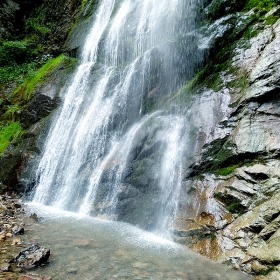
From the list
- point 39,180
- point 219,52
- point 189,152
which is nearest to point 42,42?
point 39,180

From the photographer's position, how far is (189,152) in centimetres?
857

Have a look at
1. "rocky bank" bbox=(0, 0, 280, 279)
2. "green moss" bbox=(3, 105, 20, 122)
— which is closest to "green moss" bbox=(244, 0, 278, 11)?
"rocky bank" bbox=(0, 0, 280, 279)

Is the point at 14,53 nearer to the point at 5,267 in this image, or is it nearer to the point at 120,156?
the point at 120,156

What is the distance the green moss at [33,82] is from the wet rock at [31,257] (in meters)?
12.2

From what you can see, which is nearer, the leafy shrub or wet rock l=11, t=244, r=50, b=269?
wet rock l=11, t=244, r=50, b=269

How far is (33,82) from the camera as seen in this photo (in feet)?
55.0

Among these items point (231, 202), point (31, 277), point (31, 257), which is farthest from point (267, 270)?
point (31, 257)

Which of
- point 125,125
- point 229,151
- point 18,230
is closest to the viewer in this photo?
point 18,230

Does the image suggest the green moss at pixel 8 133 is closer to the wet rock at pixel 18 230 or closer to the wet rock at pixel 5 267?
the wet rock at pixel 18 230

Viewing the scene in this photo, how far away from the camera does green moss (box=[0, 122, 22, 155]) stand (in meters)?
14.6

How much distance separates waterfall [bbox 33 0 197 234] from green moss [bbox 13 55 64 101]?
2.18m

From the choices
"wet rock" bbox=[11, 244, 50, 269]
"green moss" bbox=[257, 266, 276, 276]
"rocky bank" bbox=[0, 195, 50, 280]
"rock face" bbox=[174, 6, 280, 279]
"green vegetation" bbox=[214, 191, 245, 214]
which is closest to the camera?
"rocky bank" bbox=[0, 195, 50, 280]

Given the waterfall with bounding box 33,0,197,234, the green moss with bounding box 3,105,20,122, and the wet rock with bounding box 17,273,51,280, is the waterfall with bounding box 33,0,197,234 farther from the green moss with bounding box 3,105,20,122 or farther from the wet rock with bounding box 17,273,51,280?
the green moss with bounding box 3,105,20,122

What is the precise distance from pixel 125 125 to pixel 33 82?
836 centimetres
